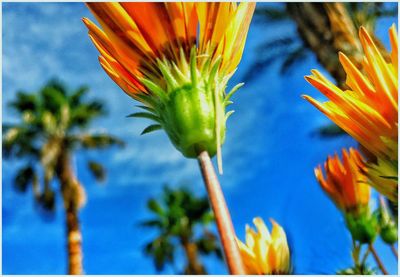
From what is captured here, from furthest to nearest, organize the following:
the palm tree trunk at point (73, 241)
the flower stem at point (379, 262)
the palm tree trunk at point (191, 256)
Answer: the palm tree trunk at point (191, 256), the palm tree trunk at point (73, 241), the flower stem at point (379, 262)

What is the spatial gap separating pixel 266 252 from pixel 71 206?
28.0 feet

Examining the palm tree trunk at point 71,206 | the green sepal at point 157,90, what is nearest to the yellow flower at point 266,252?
the green sepal at point 157,90

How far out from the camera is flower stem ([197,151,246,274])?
24cm

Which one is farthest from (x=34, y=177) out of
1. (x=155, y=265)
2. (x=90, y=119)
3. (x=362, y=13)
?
(x=362, y=13)

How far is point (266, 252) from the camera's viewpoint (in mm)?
551

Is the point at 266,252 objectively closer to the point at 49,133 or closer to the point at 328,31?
the point at 328,31

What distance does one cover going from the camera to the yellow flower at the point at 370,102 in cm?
34

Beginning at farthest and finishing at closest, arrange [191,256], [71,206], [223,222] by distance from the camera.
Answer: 1. [191,256]
2. [71,206]
3. [223,222]

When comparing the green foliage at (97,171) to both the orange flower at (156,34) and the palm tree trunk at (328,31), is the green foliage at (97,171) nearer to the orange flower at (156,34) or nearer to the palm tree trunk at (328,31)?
the palm tree trunk at (328,31)

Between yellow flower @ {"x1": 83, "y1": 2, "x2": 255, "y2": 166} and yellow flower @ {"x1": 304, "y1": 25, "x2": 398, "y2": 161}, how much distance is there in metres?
0.07

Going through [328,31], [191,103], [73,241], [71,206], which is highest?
[71,206]

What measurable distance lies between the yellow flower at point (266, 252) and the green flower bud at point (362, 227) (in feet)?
0.54

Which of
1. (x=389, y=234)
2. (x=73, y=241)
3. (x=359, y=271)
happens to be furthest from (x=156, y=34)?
(x=73, y=241)

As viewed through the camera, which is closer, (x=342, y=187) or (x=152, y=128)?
(x=152, y=128)
